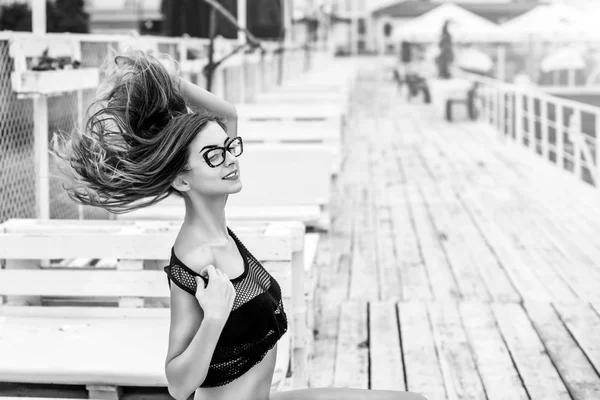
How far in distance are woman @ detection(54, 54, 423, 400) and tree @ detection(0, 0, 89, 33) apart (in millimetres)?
10234

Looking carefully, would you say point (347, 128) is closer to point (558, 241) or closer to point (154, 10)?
point (154, 10)

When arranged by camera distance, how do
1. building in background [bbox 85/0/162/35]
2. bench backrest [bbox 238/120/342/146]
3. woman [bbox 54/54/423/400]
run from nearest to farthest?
1. woman [bbox 54/54/423/400]
2. bench backrest [bbox 238/120/342/146]
3. building in background [bbox 85/0/162/35]

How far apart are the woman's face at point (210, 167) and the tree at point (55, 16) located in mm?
10335

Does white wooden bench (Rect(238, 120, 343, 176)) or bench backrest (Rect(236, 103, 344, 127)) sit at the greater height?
bench backrest (Rect(236, 103, 344, 127))

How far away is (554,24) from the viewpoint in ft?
60.8

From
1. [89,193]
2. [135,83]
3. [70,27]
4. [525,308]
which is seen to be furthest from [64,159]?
[70,27]

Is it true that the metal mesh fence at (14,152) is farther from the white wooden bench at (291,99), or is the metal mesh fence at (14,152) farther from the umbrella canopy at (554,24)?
the umbrella canopy at (554,24)

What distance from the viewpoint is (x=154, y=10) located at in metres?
14.1

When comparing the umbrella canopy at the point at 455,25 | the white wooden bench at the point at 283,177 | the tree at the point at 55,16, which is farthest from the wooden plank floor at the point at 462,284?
the umbrella canopy at the point at 455,25

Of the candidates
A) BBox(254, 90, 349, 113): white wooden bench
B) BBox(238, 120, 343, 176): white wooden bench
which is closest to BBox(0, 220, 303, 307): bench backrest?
BBox(238, 120, 343, 176): white wooden bench

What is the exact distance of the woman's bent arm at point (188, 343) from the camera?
1.66m

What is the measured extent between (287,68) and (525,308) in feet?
37.6

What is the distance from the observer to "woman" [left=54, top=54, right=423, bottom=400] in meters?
1.77

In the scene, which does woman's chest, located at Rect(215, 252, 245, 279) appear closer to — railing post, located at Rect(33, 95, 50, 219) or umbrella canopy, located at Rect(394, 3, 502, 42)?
railing post, located at Rect(33, 95, 50, 219)
